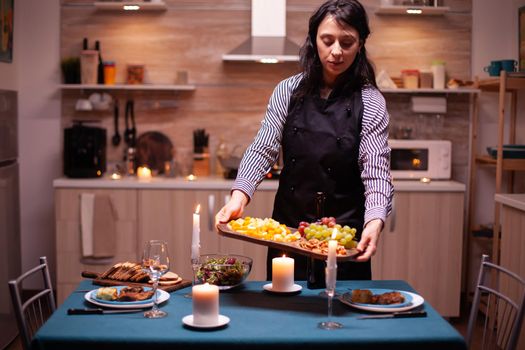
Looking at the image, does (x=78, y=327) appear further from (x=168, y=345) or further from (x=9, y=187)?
(x=9, y=187)

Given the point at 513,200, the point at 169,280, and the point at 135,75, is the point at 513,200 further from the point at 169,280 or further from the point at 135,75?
the point at 135,75

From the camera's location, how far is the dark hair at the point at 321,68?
94.0 inches

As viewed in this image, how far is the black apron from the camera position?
99.0 inches

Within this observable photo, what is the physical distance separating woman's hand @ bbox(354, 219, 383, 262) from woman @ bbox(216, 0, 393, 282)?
239 millimetres

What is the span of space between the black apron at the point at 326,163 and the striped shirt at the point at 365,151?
37 millimetres

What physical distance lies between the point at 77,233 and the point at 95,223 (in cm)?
14

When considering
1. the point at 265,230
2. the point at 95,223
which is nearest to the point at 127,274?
the point at 265,230

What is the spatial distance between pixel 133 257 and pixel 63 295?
20.3 inches

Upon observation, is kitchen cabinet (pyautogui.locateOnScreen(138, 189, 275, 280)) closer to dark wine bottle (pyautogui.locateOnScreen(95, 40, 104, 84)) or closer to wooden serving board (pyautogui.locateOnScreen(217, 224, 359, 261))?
dark wine bottle (pyautogui.locateOnScreen(95, 40, 104, 84))

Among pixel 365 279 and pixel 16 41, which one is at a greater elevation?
pixel 16 41

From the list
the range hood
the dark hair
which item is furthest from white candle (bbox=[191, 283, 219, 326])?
the range hood

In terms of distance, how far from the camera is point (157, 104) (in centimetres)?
487

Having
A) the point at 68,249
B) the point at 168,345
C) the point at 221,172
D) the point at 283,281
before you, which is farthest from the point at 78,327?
the point at 221,172

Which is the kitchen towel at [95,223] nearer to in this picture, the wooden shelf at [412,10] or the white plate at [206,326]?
the wooden shelf at [412,10]
